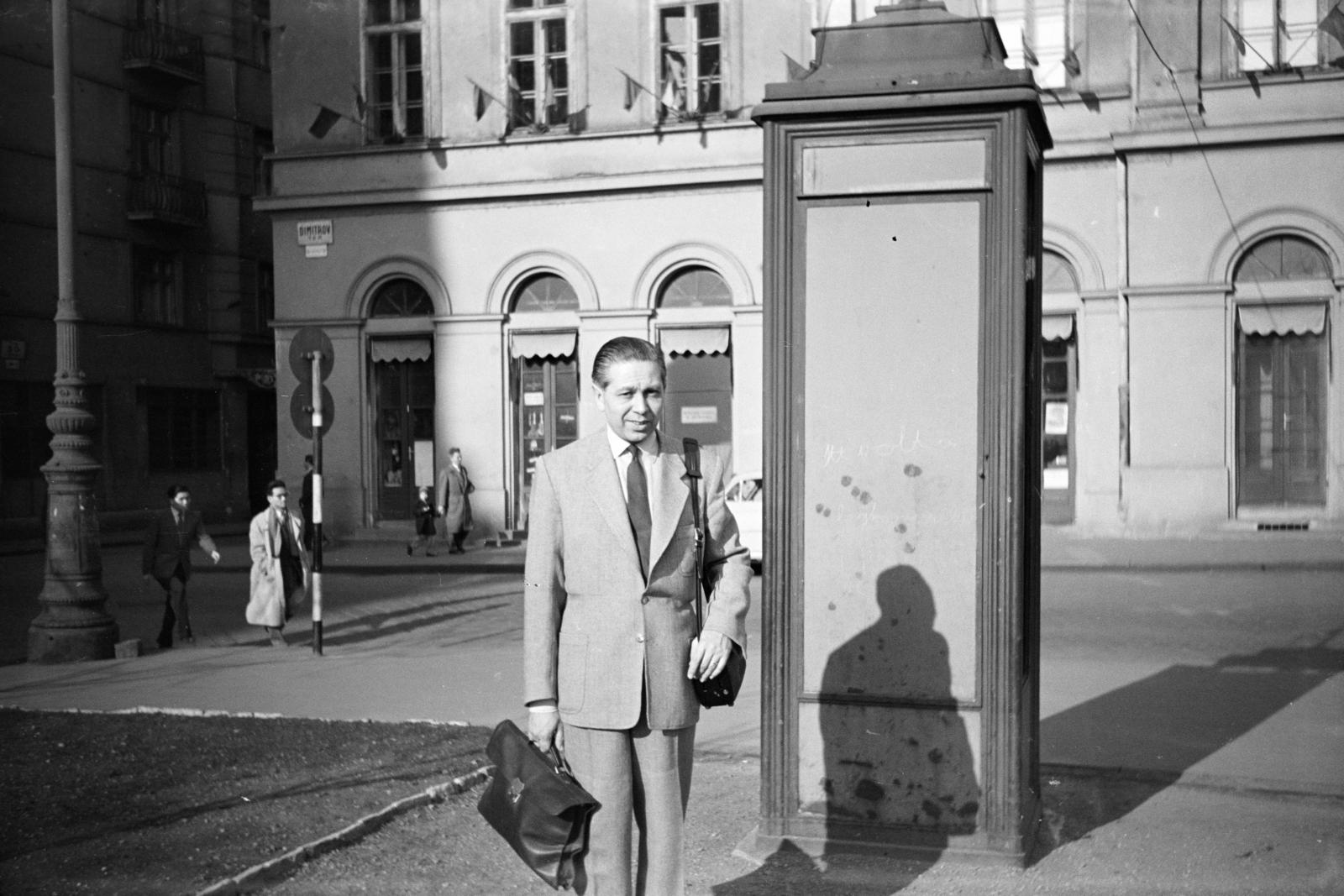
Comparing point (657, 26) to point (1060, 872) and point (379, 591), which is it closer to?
point (379, 591)

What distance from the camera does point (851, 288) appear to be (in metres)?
5.51

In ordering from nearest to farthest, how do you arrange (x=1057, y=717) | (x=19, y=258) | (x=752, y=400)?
(x=1057, y=717) < (x=752, y=400) < (x=19, y=258)

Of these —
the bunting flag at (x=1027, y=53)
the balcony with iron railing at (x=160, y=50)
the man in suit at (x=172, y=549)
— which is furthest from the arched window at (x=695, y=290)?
the balcony with iron railing at (x=160, y=50)

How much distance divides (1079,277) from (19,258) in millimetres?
20420

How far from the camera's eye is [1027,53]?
21750mm

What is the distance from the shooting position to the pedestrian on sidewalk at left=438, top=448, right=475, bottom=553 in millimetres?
22312

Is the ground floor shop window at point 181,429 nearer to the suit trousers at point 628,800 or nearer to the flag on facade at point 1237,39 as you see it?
the flag on facade at point 1237,39

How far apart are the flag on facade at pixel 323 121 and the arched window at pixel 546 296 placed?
15.3 feet

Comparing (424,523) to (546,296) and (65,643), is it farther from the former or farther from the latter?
(65,643)

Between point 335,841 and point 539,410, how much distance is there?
18892mm

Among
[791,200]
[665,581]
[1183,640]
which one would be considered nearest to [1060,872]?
[665,581]

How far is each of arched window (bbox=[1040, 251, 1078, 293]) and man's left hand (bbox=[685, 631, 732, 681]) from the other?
1874 centimetres

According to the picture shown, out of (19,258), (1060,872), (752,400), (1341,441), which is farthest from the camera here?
(19,258)

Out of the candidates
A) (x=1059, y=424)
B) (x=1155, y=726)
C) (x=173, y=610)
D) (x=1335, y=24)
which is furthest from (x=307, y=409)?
(x=1335, y=24)
